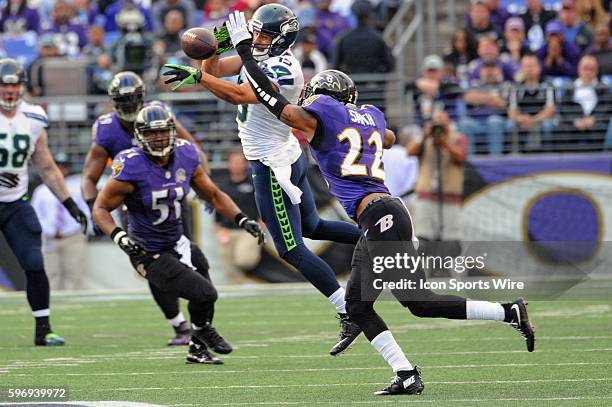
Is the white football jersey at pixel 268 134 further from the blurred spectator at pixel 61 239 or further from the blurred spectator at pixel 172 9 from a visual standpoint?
the blurred spectator at pixel 172 9

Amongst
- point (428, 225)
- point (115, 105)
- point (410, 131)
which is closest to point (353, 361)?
point (115, 105)

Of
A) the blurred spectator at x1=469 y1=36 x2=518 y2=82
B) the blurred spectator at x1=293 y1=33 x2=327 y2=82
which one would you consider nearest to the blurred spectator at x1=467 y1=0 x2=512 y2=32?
the blurred spectator at x1=469 y1=36 x2=518 y2=82

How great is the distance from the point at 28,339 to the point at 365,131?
3.93 m

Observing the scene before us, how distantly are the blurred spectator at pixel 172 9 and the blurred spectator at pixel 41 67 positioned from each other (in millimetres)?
1335

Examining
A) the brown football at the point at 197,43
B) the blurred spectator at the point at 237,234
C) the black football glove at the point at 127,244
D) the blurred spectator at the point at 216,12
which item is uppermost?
the brown football at the point at 197,43

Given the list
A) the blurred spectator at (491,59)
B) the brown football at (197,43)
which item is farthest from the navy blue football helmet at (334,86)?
the blurred spectator at (491,59)

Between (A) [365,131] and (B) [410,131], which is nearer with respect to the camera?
(A) [365,131]

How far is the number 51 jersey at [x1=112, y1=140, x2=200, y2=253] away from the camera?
781cm

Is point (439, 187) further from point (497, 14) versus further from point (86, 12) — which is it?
point (86, 12)

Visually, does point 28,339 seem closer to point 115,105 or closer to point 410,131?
point 115,105

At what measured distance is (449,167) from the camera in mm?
13508

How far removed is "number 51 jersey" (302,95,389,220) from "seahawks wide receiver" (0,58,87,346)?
10.2 feet

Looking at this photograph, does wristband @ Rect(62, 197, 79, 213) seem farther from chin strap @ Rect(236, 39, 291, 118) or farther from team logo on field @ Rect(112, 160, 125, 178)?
chin strap @ Rect(236, 39, 291, 118)

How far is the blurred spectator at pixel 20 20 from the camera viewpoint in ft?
56.9
